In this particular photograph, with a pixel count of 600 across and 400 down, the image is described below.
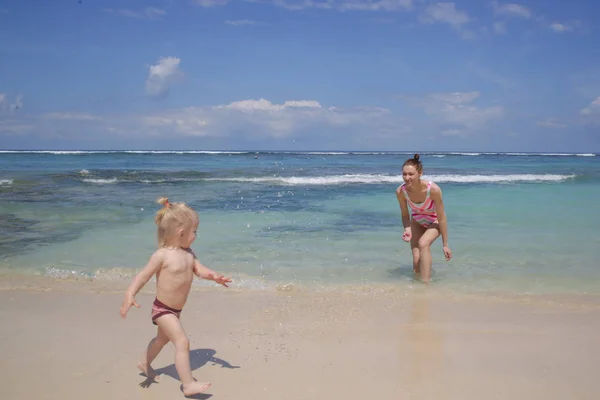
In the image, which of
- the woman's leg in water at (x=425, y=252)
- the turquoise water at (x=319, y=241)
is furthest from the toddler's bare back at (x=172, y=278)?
the woman's leg in water at (x=425, y=252)

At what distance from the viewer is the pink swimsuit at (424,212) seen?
19.2 feet

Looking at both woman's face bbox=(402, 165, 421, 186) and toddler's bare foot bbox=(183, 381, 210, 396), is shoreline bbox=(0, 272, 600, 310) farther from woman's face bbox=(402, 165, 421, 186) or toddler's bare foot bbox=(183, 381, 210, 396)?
toddler's bare foot bbox=(183, 381, 210, 396)

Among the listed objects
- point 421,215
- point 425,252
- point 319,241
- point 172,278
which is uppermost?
point 421,215

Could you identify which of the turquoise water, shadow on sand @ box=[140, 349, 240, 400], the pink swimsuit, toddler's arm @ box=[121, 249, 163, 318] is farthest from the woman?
toddler's arm @ box=[121, 249, 163, 318]

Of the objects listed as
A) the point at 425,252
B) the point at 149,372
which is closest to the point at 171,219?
the point at 149,372

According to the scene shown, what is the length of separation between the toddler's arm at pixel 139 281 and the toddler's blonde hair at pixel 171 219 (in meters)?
0.10

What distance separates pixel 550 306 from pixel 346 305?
73.7 inches

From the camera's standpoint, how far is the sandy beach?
3016mm

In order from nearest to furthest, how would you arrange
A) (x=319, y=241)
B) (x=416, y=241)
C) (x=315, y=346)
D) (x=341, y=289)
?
(x=315, y=346) → (x=341, y=289) → (x=416, y=241) → (x=319, y=241)

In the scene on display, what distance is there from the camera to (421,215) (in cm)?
601

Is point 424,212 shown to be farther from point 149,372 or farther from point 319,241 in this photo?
point 149,372

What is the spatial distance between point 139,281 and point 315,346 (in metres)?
1.33

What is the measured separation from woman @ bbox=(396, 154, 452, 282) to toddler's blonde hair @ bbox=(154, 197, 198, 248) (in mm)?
2956

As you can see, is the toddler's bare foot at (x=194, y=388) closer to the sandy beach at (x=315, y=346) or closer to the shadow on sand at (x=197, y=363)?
the sandy beach at (x=315, y=346)
